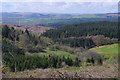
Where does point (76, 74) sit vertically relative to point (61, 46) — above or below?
above

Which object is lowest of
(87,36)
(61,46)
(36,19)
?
(61,46)

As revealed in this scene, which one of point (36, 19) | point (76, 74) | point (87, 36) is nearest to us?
point (76, 74)

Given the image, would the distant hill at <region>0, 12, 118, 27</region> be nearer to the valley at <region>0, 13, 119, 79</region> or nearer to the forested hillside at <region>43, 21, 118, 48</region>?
the valley at <region>0, 13, 119, 79</region>

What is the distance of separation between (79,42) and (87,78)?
4247cm

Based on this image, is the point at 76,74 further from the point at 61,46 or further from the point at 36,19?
the point at 36,19

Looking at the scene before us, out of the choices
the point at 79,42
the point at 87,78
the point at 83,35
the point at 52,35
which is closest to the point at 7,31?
the point at 79,42

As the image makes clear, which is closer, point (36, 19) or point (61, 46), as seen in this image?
point (61, 46)

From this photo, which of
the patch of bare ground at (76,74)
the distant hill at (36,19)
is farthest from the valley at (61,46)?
the patch of bare ground at (76,74)

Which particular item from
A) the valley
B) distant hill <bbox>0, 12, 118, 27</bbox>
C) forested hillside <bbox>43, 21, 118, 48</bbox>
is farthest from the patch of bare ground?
forested hillside <bbox>43, 21, 118, 48</bbox>

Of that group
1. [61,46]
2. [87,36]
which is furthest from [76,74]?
[87,36]

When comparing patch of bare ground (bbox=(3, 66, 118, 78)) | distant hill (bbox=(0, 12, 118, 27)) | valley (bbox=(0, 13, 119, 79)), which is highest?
distant hill (bbox=(0, 12, 118, 27))

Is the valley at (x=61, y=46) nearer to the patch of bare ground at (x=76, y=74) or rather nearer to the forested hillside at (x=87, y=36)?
the forested hillside at (x=87, y=36)

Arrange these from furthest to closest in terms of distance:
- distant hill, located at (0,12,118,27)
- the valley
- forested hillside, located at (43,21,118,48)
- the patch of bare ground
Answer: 1. forested hillside, located at (43,21,118,48)
2. distant hill, located at (0,12,118,27)
3. the valley
4. the patch of bare ground

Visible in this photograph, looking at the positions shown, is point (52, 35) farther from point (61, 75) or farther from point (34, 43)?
point (61, 75)
